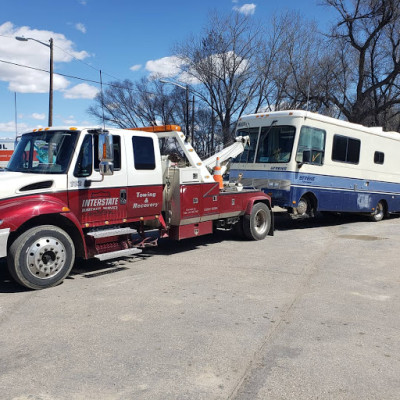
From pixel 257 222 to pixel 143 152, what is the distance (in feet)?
13.3

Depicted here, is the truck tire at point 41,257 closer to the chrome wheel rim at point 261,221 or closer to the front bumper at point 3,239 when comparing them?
the front bumper at point 3,239

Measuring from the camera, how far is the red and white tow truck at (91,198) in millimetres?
5578

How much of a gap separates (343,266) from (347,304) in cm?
226

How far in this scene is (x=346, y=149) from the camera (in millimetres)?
12492

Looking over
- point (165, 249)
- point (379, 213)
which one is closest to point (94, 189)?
point (165, 249)

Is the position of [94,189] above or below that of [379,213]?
above

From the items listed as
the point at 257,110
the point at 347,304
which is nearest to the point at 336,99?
the point at 257,110

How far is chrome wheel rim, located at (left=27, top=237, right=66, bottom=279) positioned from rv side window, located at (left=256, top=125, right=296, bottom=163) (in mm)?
7090

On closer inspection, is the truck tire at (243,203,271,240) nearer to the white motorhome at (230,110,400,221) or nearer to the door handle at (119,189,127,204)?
the white motorhome at (230,110,400,221)

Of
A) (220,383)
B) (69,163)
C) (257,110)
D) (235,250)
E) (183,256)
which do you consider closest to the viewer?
(220,383)

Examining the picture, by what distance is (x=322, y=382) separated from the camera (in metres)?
3.35

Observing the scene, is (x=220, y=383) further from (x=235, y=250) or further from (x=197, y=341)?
(x=235, y=250)

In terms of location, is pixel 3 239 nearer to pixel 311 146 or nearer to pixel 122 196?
pixel 122 196

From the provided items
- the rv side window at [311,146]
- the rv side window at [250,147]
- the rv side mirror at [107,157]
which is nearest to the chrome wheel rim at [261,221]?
the rv side window at [311,146]
